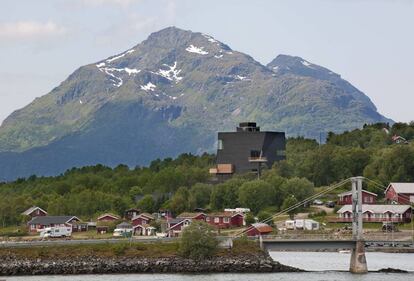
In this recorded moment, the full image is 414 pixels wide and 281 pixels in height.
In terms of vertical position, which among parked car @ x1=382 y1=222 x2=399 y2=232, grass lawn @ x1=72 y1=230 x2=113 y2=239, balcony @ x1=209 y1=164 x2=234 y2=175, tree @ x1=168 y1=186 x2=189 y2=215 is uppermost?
balcony @ x1=209 y1=164 x2=234 y2=175

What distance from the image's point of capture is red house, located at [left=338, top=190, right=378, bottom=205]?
5635 inches

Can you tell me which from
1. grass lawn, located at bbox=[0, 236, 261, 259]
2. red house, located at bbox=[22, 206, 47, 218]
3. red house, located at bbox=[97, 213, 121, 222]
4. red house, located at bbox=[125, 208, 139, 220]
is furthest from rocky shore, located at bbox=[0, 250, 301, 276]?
red house, located at bbox=[22, 206, 47, 218]

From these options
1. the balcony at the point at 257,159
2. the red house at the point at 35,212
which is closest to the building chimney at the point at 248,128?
the balcony at the point at 257,159

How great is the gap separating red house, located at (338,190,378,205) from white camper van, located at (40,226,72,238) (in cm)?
3622

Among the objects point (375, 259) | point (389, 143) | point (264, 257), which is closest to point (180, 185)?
point (389, 143)

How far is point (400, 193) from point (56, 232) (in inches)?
1733

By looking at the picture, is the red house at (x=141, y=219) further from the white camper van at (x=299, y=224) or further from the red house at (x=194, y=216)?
the white camper van at (x=299, y=224)

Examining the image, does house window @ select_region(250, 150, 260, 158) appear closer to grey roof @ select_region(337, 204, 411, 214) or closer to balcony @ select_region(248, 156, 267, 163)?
balcony @ select_region(248, 156, 267, 163)

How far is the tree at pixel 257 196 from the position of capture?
144 meters

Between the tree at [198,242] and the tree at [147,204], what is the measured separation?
5642cm

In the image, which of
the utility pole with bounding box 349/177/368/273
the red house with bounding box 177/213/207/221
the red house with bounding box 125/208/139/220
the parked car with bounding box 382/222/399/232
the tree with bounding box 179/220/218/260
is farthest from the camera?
the red house with bounding box 125/208/139/220

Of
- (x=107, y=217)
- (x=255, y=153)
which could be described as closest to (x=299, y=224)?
(x=107, y=217)

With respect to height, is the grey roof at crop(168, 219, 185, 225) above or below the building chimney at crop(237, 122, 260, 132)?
below

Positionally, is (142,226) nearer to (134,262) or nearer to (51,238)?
(51,238)
